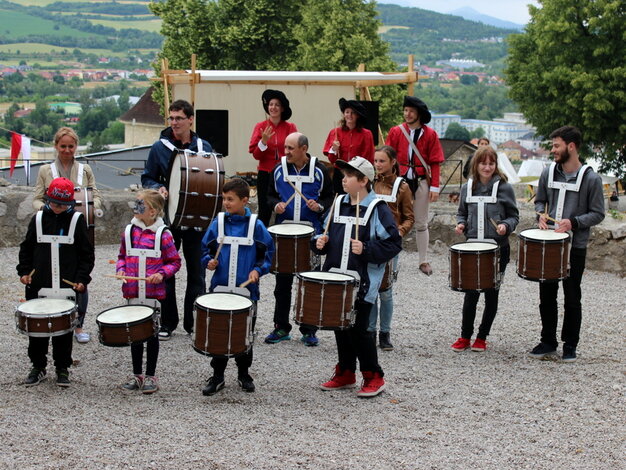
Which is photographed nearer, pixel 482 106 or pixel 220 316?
pixel 220 316

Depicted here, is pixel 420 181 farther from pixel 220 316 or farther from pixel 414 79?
pixel 414 79

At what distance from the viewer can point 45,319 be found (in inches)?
233

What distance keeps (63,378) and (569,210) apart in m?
4.32

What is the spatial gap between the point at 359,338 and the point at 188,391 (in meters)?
1.36

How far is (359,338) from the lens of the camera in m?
6.22

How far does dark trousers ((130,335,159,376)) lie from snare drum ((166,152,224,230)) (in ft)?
4.12

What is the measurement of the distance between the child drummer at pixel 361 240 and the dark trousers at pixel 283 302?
1421mm

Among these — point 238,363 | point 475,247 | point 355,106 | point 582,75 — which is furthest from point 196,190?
point 582,75

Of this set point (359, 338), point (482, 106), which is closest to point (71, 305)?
point (359, 338)

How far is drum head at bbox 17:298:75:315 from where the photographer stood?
5984 mm

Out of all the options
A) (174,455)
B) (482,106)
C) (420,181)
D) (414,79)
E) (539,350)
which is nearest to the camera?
(174,455)

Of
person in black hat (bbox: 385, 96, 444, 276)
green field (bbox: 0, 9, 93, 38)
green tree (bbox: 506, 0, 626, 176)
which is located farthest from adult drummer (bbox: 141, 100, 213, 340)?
green field (bbox: 0, 9, 93, 38)

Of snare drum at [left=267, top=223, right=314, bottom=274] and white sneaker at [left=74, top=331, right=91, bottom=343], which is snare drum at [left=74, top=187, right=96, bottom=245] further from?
snare drum at [left=267, top=223, right=314, bottom=274]

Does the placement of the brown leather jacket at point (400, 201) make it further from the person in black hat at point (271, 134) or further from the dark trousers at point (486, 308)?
the person in black hat at point (271, 134)
